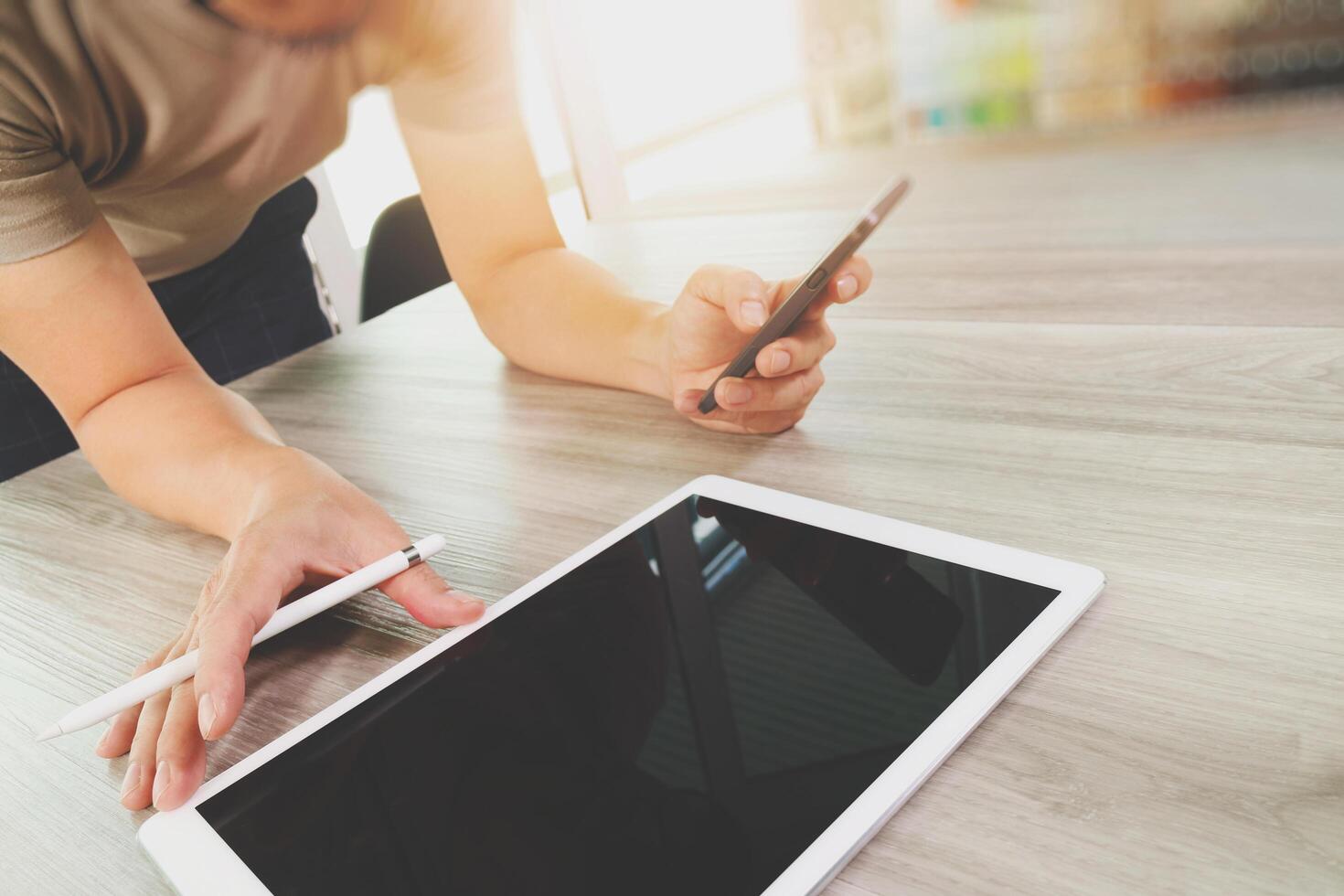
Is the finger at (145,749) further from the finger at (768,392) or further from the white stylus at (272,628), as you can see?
the finger at (768,392)

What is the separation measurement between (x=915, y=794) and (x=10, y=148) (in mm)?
801

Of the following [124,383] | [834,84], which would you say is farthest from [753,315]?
[834,84]

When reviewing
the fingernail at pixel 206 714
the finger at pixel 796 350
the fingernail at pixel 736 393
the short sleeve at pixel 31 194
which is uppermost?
the short sleeve at pixel 31 194

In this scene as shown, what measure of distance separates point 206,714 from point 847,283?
456 mm

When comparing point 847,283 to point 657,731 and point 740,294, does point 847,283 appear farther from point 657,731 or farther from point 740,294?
point 657,731

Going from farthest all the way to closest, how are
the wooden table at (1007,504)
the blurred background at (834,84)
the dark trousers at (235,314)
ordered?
1. the blurred background at (834,84)
2. the dark trousers at (235,314)
3. the wooden table at (1007,504)

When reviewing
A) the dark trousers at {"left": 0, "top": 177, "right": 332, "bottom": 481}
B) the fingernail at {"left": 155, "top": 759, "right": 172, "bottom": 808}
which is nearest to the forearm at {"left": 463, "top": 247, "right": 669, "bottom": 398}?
the fingernail at {"left": 155, "top": 759, "right": 172, "bottom": 808}

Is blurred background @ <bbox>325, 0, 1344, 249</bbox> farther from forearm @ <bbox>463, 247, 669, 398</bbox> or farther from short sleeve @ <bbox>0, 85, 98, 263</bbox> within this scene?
short sleeve @ <bbox>0, 85, 98, 263</bbox>

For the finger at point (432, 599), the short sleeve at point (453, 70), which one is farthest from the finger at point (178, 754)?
the short sleeve at point (453, 70)

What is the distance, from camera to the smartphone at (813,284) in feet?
2.05

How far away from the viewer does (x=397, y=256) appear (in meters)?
1.43

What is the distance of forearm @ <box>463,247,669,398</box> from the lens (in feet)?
2.70

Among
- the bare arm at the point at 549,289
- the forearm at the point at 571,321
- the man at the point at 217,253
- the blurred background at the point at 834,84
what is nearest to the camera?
the man at the point at 217,253

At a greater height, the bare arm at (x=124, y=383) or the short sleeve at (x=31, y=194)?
the short sleeve at (x=31, y=194)
